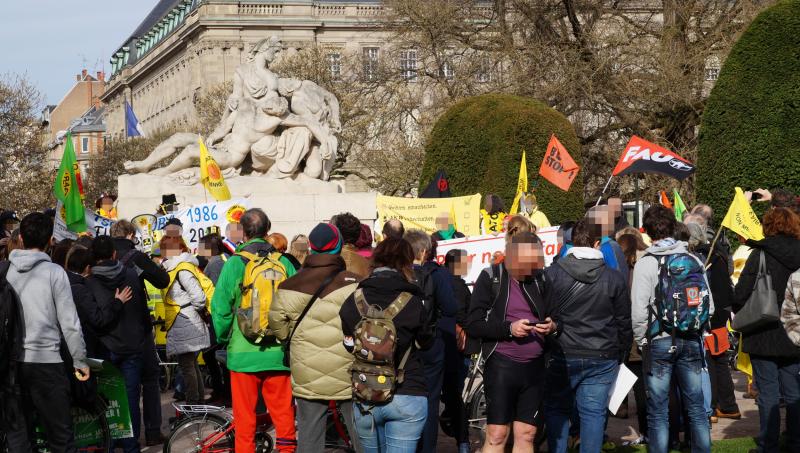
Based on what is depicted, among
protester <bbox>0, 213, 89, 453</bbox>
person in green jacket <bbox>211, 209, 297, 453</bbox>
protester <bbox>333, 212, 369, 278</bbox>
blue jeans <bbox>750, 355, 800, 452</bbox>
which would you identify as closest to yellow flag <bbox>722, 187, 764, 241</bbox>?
blue jeans <bbox>750, 355, 800, 452</bbox>

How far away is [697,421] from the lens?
8.48 meters

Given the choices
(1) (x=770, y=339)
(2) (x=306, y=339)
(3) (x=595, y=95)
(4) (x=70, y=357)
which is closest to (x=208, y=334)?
(4) (x=70, y=357)

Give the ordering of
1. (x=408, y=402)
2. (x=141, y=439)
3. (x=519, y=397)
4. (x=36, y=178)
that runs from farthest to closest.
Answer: (x=36, y=178), (x=141, y=439), (x=519, y=397), (x=408, y=402)

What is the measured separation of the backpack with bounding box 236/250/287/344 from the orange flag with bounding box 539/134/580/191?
28.8 feet

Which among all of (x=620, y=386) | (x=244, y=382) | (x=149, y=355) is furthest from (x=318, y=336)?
(x=149, y=355)

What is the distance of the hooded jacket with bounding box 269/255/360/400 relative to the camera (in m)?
7.34

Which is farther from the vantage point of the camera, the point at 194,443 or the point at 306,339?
the point at 194,443

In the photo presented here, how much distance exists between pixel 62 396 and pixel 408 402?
7.72ft

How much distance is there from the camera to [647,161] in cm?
1552

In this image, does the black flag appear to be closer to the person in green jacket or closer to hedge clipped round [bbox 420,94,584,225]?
hedge clipped round [bbox 420,94,584,225]

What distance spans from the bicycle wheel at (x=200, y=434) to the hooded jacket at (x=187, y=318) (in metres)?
2.09

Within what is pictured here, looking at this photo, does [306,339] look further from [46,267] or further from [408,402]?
[46,267]

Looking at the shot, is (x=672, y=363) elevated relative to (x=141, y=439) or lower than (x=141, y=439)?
elevated

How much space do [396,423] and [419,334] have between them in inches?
19.9
